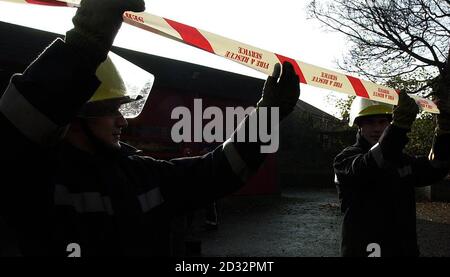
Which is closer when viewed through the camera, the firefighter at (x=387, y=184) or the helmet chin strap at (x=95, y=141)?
the helmet chin strap at (x=95, y=141)

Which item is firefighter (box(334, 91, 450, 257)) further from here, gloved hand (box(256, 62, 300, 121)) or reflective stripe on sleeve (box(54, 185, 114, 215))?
reflective stripe on sleeve (box(54, 185, 114, 215))

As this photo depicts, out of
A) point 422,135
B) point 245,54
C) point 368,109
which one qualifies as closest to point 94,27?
point 245,54

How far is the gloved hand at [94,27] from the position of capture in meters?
1.14

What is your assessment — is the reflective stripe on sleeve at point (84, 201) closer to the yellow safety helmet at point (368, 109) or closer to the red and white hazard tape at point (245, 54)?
the red and white hazard tape at point (245, 54)

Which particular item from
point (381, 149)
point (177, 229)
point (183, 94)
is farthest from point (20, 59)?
point (381, 149)

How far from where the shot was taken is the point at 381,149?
102 inches

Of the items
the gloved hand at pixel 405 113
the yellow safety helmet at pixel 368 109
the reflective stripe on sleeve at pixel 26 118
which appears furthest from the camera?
the yellow safety helmet at pixel 368 109

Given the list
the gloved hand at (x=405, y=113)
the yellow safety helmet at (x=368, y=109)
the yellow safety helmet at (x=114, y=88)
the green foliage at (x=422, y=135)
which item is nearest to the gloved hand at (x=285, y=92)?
the yellow safety helmet at (x=114, y=88)

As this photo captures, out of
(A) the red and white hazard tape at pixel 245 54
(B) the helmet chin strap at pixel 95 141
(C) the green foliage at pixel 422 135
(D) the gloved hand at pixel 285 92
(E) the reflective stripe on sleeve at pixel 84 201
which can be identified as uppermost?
(C) the green foliage at pixel 422 135

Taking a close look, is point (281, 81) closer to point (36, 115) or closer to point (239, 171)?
point (239, 171)

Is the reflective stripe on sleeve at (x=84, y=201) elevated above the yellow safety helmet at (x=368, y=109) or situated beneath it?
situated beneath

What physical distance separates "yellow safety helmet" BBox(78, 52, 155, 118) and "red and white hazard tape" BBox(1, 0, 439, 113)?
0.24 metres

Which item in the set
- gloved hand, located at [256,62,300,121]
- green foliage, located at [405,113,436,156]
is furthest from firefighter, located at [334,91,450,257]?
green foliage, located at [405,113,436,156]

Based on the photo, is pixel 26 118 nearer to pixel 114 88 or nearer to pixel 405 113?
pixel 114 88
